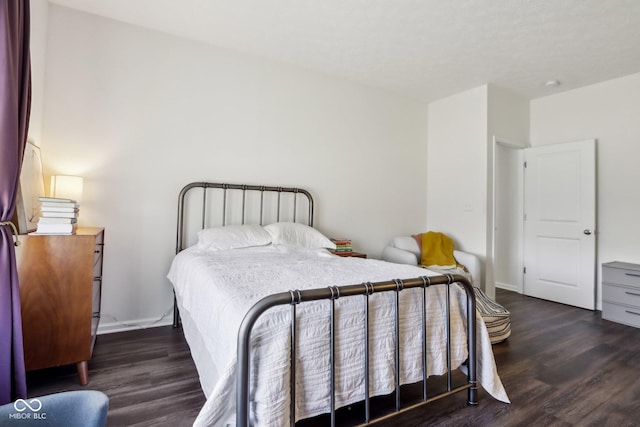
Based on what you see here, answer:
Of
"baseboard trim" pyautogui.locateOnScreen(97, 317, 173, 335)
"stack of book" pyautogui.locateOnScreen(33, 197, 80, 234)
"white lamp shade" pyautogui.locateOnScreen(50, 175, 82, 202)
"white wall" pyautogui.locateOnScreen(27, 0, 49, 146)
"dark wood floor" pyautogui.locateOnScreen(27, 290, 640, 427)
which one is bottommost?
"dark wood floor" pyautogui.locateOnScreen(27, 290, 640, 427)

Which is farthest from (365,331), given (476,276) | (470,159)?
(470,159)

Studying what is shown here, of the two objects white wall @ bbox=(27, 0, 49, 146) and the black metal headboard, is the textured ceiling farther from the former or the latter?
the black metal headboard

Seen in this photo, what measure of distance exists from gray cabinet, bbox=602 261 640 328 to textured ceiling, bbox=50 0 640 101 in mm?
2084

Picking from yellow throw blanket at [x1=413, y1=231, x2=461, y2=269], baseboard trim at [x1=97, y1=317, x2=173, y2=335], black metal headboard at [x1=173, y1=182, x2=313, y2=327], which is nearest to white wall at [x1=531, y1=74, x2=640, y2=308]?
yellow throw blanket at [x1=413, y1=231, x2=461, y2=269]

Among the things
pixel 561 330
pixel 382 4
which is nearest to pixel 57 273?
pixel 382 4

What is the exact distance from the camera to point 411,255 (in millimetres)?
3697

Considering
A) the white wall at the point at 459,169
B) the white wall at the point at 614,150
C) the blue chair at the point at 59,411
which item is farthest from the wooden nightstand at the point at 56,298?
the white wall at the point at 614,150

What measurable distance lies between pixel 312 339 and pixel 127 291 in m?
2.20

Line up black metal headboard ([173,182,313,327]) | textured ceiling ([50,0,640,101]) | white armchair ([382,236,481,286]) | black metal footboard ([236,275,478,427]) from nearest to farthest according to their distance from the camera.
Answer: black metal footboard ([236,275,478,427])
textured ceiling ([50,0,640,101])
black metal headboard ([173,182,313,327])
white armchair ([382,236,481,286])

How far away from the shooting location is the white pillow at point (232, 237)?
2.70 m

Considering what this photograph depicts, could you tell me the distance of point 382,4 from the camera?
7.95 feet

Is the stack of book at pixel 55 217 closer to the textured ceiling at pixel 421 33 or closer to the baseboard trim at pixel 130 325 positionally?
the baseboard trim at pixel 130 325

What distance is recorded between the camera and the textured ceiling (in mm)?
2467

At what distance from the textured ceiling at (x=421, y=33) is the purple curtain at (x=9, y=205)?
4.28ft
